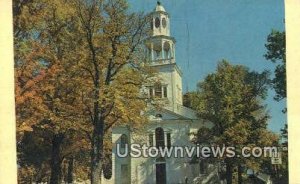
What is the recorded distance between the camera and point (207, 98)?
1327 centimetres

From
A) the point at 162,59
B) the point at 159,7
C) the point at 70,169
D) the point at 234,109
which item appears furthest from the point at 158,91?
the point at 159,7

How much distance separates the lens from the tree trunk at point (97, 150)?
9761 mm

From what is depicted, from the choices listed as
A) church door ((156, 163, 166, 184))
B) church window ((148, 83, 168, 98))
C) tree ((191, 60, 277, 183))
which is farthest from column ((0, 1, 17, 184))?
church door ((156, 163, 166, 184))

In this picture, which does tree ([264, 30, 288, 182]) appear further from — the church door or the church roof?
the church door

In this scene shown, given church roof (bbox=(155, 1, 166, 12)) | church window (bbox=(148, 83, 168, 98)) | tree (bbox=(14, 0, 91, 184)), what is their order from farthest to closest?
church window (bbox=(148, 83, 168, 98))
tree (bbox=(14, 0, 91, 184))
church roof (bbox=(155, 1, 166, 12))

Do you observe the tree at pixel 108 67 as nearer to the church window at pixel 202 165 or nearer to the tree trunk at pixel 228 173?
the church window at pixel 202 165

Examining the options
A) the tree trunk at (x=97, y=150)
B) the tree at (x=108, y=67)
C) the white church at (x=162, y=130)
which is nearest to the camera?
the white church at (x=162, y=130)

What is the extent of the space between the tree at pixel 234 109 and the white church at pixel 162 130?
0.55 m

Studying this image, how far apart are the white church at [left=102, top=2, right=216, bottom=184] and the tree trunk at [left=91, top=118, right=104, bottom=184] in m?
0.23

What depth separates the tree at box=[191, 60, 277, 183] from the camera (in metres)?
10.1

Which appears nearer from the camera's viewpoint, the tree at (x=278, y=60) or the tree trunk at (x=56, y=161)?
the tree at (x=278, y=60)

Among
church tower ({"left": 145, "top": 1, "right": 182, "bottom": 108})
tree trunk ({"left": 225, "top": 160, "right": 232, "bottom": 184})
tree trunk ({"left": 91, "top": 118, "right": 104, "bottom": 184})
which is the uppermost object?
church tower ({"left": 145, "top": 1, "right": 182, "bottom": 108})

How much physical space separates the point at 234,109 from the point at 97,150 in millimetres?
3532

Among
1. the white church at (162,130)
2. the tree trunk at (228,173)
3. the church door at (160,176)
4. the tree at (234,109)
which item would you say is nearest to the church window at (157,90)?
the white church at (162,130)
